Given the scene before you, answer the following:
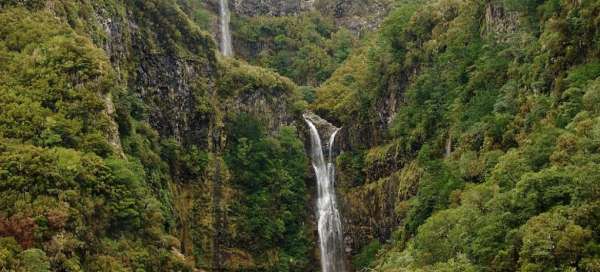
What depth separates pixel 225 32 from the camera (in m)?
78.6

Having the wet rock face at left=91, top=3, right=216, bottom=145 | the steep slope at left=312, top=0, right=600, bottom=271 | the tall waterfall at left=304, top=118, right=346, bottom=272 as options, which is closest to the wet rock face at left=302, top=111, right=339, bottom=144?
the tall waterfall at left=304, top=118, right=346, bottom=272

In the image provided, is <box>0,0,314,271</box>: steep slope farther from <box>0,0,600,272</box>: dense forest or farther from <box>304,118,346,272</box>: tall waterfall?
<box>304,118,346,272</box>: tall waterfall

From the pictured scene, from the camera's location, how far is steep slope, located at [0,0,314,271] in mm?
30233

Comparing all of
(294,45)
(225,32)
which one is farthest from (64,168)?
(294,45)

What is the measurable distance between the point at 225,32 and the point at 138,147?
38494 millimetres

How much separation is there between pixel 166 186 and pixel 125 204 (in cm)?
1301

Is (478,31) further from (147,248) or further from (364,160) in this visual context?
(147,248)

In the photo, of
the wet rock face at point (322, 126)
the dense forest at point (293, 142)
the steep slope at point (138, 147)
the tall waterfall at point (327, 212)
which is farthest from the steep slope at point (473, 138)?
the steep slope at point (138, 147)

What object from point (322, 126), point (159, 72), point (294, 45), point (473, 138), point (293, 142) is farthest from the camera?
point (294, 45)

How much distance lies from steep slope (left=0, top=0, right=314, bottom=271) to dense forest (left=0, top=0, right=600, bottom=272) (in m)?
0.11

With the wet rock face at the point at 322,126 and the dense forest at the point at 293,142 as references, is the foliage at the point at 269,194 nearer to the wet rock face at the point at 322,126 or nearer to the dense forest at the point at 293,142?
the dense forest at the point at 293,142

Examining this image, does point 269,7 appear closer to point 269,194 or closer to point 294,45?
point 294,45

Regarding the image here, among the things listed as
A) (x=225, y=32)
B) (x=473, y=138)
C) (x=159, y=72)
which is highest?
(x=225, y=32)

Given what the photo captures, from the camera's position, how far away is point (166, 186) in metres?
46.3
